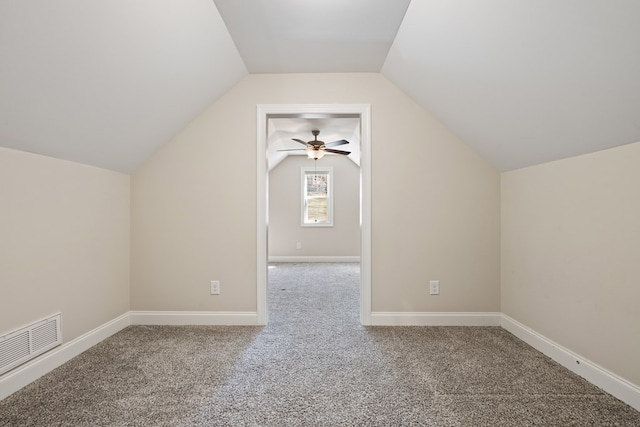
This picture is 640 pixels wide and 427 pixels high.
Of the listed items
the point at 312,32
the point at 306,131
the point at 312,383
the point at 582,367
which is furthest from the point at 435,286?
the point at 306,131

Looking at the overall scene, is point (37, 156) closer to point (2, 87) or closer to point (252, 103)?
point (2, 87)

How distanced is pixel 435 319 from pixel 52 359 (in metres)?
2.87

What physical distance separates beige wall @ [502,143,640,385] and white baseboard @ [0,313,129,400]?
3.30 m

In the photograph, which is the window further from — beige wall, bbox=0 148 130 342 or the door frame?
beige wall, bbox=0 148 130 342

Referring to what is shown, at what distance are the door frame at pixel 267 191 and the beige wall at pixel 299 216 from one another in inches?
162

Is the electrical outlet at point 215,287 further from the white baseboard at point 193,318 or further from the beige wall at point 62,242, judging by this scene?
the beige wall at point 62,242

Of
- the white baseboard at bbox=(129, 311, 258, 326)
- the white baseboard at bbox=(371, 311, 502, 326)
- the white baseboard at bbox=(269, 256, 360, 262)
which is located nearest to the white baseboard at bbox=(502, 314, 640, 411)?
the white baseboard at bbox=(371, 311, 502, 326)

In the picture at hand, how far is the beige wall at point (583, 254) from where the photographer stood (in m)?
1.67

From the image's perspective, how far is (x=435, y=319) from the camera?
2885 mm

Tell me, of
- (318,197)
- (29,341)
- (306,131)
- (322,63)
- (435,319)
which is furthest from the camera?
(318,197)

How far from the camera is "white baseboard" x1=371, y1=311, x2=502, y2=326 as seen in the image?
288 cm

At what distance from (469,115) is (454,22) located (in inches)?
30.7

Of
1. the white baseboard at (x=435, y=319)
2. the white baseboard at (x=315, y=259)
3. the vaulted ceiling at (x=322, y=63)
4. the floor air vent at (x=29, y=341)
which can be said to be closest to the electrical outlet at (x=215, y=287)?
the floor air vent at (x=29, y=341)

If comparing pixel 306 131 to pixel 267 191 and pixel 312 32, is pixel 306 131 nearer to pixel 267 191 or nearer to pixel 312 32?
pixel 267 191
